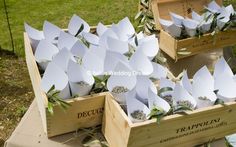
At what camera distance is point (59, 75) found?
1242 millimetres

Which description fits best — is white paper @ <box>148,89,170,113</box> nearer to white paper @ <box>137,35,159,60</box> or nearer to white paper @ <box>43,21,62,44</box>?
white paper @ <box>137,35,159,60</box>

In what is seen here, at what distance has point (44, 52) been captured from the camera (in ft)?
4.60

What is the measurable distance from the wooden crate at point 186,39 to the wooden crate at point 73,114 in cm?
74

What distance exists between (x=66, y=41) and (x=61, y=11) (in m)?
2.71

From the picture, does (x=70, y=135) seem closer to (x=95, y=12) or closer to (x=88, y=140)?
(x=88, y=140)

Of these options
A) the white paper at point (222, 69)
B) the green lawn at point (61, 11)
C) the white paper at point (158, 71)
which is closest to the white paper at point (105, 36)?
the white paper at point (158, 71)

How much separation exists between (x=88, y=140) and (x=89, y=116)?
98mm

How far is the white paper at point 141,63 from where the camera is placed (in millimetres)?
1347

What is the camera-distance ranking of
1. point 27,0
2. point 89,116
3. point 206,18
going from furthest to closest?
point 27,0 → point 206,18 → point 89,116

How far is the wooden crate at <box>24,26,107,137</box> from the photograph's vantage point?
4.02 feet

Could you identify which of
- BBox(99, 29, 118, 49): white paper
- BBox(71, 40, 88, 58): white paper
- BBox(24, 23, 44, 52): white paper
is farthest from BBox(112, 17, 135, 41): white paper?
BBox(24, 23, 44, 52): white paper

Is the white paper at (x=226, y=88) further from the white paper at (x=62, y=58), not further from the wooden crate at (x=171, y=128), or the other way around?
the white paper at (x=62, y=58)

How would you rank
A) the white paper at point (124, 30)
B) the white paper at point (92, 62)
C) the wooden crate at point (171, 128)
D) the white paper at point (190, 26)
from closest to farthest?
the wooden crate at point (171, 128) < the white paper at point (92, 62) < the white paper at point (124, 30) < the white paper at point (190, 26)

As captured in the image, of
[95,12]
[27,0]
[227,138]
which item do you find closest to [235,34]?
[227,138]
